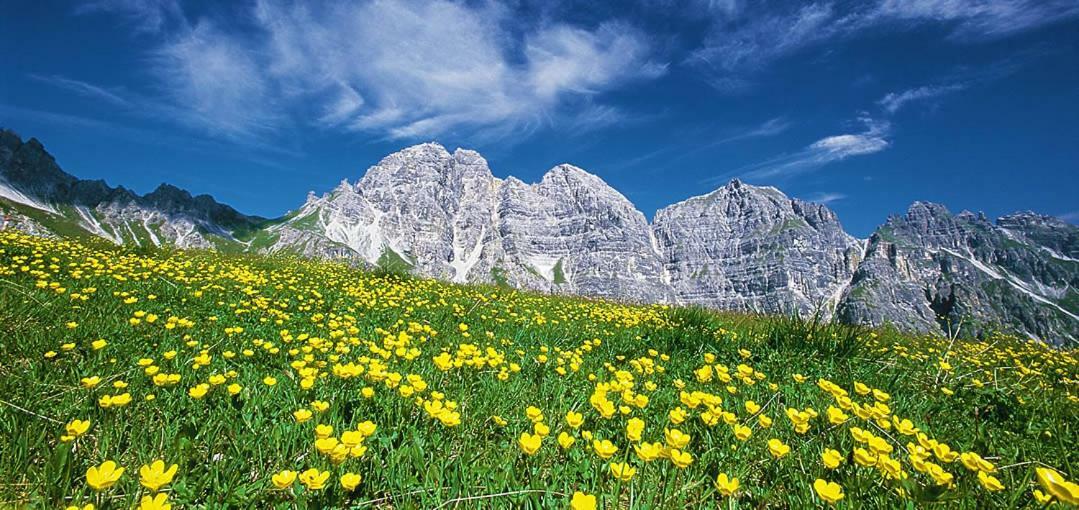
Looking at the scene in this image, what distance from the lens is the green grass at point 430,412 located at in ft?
7.44

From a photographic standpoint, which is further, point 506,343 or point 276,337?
point 506,343

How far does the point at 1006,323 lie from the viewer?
36.8ft

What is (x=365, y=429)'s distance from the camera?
Answer: 2.27 m

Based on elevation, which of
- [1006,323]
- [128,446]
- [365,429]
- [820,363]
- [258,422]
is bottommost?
[128,446]

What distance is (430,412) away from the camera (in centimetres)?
253

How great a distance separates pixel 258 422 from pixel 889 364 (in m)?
7.22

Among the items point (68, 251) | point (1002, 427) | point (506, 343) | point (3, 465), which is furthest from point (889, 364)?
point (68, 251)

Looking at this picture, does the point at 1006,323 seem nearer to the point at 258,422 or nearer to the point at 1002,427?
the point at 1002,427

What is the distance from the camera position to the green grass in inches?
89.3

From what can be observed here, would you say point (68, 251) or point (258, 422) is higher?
point (68, 251)

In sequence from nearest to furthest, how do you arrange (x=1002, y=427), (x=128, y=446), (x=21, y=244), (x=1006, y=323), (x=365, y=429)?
(x=365, y=429) → (x=128, y=446) → (x=1002, y=427) → (x=21, y=244) → (x=1006, y=323)

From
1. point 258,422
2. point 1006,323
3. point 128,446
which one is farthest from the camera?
point 1006,323

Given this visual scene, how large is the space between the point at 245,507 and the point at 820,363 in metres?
6.60

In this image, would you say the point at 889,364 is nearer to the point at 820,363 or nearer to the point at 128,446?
the point at 820,363
